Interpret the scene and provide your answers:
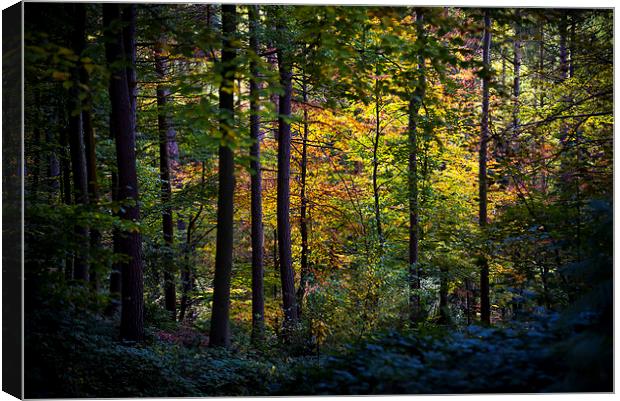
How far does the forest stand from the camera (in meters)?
5.01

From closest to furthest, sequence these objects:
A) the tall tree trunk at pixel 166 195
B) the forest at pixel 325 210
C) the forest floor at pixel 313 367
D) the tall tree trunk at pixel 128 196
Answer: the forest floor at pixel 313 367 → the forest at pixel 325 210 → the tall tree trunk at pixel 128 196 → the tall tree trunk at pixel 166 195

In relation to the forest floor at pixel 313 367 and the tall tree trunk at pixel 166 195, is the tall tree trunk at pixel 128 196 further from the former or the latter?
the tall tree trunk at pixel 166 195

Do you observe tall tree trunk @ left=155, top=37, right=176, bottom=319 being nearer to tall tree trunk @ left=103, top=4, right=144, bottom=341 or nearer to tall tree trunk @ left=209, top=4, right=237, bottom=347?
tall tree trunk @ left=209, top=4, right=237, bottom=347

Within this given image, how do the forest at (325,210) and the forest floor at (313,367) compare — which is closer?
the forest floor at (313,367)

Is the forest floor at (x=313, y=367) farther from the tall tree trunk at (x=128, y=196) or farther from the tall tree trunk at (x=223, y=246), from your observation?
the tall tree trunk at (x=223, y=246)

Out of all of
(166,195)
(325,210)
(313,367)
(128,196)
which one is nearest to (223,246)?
(128,196)

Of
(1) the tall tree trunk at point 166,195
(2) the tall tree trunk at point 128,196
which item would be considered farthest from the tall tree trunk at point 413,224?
(2) the tall tree trunk at point 128,196

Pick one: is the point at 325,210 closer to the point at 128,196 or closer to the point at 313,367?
the point at 128,196

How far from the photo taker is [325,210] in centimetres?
1377

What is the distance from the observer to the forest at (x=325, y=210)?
5.01m

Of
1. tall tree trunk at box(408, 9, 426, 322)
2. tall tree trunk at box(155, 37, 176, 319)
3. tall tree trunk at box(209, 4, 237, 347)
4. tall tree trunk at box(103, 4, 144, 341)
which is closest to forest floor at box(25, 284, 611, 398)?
tall tree trunk at box(103, 4, 144, 341)

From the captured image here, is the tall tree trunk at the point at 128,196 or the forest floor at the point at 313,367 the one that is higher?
the tall tree trunk at the point at 128,196

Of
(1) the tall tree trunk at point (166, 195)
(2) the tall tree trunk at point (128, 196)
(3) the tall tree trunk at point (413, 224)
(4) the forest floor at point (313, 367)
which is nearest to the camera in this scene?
(4) the forest floor at point (313, 367)

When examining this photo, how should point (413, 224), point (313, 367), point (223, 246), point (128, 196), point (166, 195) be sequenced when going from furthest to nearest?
point (166, 195), point (413, 224), point (223, 246), point (128, 196), point (313, 367)
